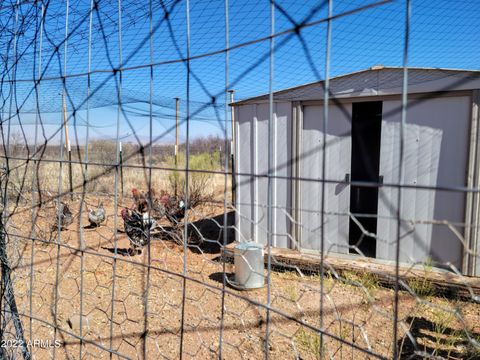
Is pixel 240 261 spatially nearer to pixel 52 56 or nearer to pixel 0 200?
pixel 0 200

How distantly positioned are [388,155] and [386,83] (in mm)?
772

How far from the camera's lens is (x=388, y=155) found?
13.0 ft

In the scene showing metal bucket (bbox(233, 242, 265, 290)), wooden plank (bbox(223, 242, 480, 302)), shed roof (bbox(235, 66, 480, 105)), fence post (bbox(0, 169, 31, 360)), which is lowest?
wooden plank (bbox(223, 242, 480, 302))

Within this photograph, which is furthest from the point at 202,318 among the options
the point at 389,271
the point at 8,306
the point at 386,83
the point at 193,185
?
the point at 193,185

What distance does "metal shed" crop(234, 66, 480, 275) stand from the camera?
11.5 ft

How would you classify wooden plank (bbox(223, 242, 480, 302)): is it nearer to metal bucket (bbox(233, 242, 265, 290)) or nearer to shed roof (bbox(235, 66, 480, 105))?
metal bucket (bbox(233, 242, 265, 290))

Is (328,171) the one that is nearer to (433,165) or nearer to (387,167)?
(387,167)

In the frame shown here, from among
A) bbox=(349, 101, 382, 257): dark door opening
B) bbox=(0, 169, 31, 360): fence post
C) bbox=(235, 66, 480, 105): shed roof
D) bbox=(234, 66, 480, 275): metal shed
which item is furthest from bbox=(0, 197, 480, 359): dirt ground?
bbox=(349, 101, 382, 257): dark door opening

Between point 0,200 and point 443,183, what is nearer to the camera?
point 0,200

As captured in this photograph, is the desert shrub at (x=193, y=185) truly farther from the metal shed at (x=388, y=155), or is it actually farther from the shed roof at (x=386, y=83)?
the shed roof at (x=386, y=83)

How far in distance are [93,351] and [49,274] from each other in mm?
1553

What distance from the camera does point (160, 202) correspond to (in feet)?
16.6

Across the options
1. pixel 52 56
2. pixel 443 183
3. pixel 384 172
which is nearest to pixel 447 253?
pixel 443 183

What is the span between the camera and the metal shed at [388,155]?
350cm
